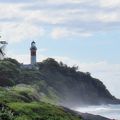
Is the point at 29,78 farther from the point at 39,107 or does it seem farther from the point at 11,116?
the point at 11,116

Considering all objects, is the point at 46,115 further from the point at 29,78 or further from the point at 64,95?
the point at 64,95

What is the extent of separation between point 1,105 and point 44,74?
5576 inches

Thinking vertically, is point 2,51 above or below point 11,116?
above

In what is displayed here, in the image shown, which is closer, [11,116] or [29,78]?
[11,116]

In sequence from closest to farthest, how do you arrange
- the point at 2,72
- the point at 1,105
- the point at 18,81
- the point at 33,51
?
1. the point at 1,105
2. the point at 2,72
3. the point at 18,81
4. the point at 33,51

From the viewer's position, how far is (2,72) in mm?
141625

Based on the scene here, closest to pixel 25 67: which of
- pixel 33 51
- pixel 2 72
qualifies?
pixel 33 51

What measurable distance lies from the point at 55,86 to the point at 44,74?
483cm

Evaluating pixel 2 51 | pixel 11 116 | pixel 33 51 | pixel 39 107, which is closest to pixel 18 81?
pixel 33 51

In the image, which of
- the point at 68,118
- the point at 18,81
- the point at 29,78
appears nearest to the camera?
the point at 68,118

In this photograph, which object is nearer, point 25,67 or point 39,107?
point 39,107

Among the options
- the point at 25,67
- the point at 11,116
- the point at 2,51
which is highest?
the point at 25,67

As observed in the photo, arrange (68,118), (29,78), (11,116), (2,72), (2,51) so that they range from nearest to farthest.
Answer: (11,116) < (68,118) < (2,51) < (2,72) < (29,78)

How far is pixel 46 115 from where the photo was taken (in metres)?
57.7
